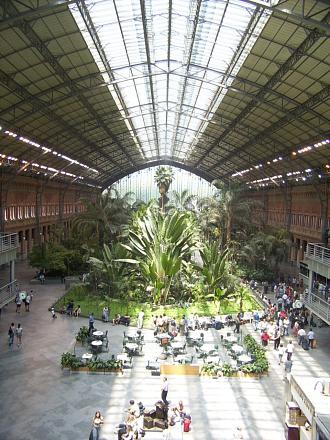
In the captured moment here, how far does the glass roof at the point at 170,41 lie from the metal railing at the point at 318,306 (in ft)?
43.1

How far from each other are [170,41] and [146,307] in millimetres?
15604

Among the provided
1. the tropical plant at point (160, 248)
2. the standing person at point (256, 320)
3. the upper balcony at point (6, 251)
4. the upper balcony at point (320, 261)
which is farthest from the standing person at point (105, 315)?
the upper balcony at point (320, 261)

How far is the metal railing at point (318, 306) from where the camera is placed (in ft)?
67.6

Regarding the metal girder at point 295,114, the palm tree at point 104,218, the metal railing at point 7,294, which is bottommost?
the metal railing at point 7,294

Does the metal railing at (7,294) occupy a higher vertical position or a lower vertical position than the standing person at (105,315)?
higher

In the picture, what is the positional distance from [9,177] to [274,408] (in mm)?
36348

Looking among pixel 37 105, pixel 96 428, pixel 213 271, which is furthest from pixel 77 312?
pixel 96 428

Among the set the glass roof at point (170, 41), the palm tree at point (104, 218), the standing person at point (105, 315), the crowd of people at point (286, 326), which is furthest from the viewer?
the palm tree at point (104, 218)

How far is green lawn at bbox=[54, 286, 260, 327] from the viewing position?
27.0 m

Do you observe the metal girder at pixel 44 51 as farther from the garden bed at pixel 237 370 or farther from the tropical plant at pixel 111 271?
the garden bed at pixel 237 370

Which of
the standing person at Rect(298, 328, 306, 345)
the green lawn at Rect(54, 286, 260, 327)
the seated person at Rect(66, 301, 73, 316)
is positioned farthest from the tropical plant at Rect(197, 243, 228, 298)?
the seated person at Rect(66, 301, 73, 316)

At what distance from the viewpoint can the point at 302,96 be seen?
2841 cm

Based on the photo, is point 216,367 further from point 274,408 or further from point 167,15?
point 167,15

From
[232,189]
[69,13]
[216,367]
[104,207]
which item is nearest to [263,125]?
[232,189]
